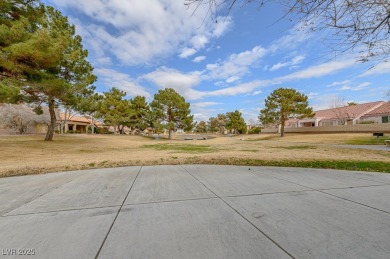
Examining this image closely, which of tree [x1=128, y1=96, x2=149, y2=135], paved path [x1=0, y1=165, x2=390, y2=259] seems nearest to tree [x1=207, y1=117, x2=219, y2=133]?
tree [x1=128, y1=96, x2=149, y2=135]

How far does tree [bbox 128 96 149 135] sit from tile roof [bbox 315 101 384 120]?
3789 centimetres

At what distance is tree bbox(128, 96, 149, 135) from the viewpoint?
42.2 m

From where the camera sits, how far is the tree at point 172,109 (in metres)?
37.0

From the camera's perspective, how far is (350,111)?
4009cm

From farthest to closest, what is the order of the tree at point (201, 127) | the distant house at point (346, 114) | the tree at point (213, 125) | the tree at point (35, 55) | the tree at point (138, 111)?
the tree at point (201, 127) < the tree at point (213, 125) < the tree at point (138, 111) < the distant house at point (346, 114) < the tree at point (35, 55)

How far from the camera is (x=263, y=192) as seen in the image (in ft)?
13.6

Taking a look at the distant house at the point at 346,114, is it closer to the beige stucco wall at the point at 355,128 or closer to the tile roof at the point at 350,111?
the tile roof at the point at 350,111

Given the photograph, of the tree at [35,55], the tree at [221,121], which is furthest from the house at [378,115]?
the tree at [221,121]

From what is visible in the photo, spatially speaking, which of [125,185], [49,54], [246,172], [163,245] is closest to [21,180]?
[125,185]

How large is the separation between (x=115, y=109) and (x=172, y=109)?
11.2 metres

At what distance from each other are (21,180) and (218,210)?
5.93 metres

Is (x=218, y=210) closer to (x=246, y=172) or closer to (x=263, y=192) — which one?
(x=263, y=192)

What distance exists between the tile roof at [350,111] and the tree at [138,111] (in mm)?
37892

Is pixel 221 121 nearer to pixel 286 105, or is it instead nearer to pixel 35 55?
pixel 286 105
